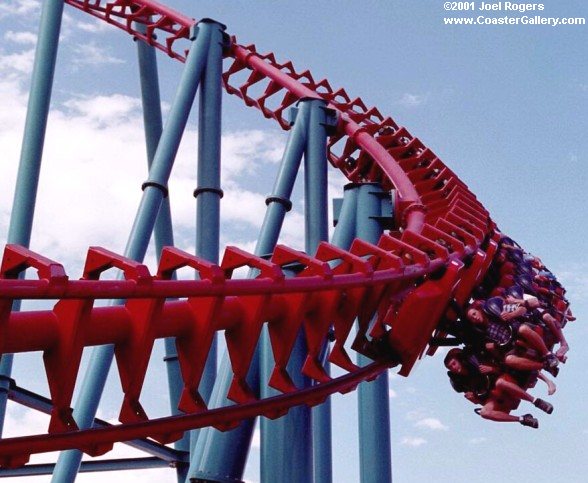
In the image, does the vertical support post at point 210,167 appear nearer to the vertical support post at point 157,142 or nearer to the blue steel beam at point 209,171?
the blue steel beam at point 209,171

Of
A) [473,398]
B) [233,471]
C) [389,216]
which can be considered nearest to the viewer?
[233,471]

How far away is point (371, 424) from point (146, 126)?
3088 mm

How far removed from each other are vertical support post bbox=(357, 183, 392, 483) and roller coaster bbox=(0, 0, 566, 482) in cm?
1

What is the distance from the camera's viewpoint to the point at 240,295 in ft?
9.51

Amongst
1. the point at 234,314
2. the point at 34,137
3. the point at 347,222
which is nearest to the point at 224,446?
the point at 234,314

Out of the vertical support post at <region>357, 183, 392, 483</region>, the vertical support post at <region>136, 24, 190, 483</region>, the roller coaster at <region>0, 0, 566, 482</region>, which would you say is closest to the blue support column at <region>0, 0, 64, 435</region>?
the roller coaster at <region>0, 0, 566, 482</region>

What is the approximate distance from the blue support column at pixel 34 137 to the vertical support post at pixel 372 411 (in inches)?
75.1

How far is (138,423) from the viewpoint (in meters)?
2.79

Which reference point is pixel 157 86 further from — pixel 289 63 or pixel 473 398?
pixel 473 398

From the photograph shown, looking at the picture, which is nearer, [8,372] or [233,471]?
[233,471]

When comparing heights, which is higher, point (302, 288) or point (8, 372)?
point (8, 372)

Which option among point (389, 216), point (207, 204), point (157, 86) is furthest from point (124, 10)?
point (389, 216)

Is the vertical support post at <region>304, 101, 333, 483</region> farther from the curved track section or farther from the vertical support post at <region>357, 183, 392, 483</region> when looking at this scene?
the curved track section

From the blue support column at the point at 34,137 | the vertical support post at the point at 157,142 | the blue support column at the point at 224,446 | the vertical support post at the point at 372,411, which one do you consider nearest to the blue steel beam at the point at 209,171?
the vertical support post at the point at 157,142
